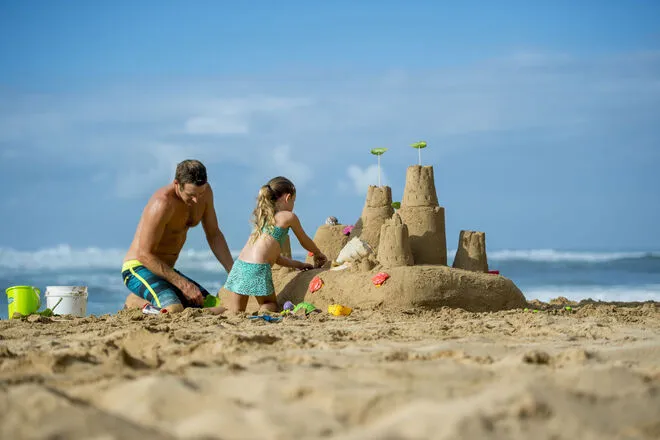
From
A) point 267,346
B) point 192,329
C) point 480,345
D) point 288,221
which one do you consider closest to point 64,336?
point 192,329

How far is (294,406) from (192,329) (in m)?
2.68

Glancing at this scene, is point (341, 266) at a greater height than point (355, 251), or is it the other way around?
point (355, 251)

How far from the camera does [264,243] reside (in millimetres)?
6660

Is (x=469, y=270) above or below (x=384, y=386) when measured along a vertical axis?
above

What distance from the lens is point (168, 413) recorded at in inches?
97.1

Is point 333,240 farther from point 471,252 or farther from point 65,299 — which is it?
point 65,299

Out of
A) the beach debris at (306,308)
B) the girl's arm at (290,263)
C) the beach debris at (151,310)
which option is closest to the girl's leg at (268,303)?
the beach debris at (306,308)

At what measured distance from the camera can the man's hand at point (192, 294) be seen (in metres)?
6.73

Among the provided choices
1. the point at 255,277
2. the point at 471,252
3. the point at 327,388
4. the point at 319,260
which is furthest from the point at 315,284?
the point at 327,388

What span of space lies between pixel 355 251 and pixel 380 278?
1.80ft

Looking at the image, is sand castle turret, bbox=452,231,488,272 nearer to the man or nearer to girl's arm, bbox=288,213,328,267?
girl's arm, bbox=288,213,328,267

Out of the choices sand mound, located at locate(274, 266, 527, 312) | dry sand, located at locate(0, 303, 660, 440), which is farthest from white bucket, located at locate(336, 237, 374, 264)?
dry sand, located at locate(0, 303, 660, 440)

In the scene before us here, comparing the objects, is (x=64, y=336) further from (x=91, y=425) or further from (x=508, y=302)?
(x=508, y=302)

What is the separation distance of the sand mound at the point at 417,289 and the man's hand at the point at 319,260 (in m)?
0.13
